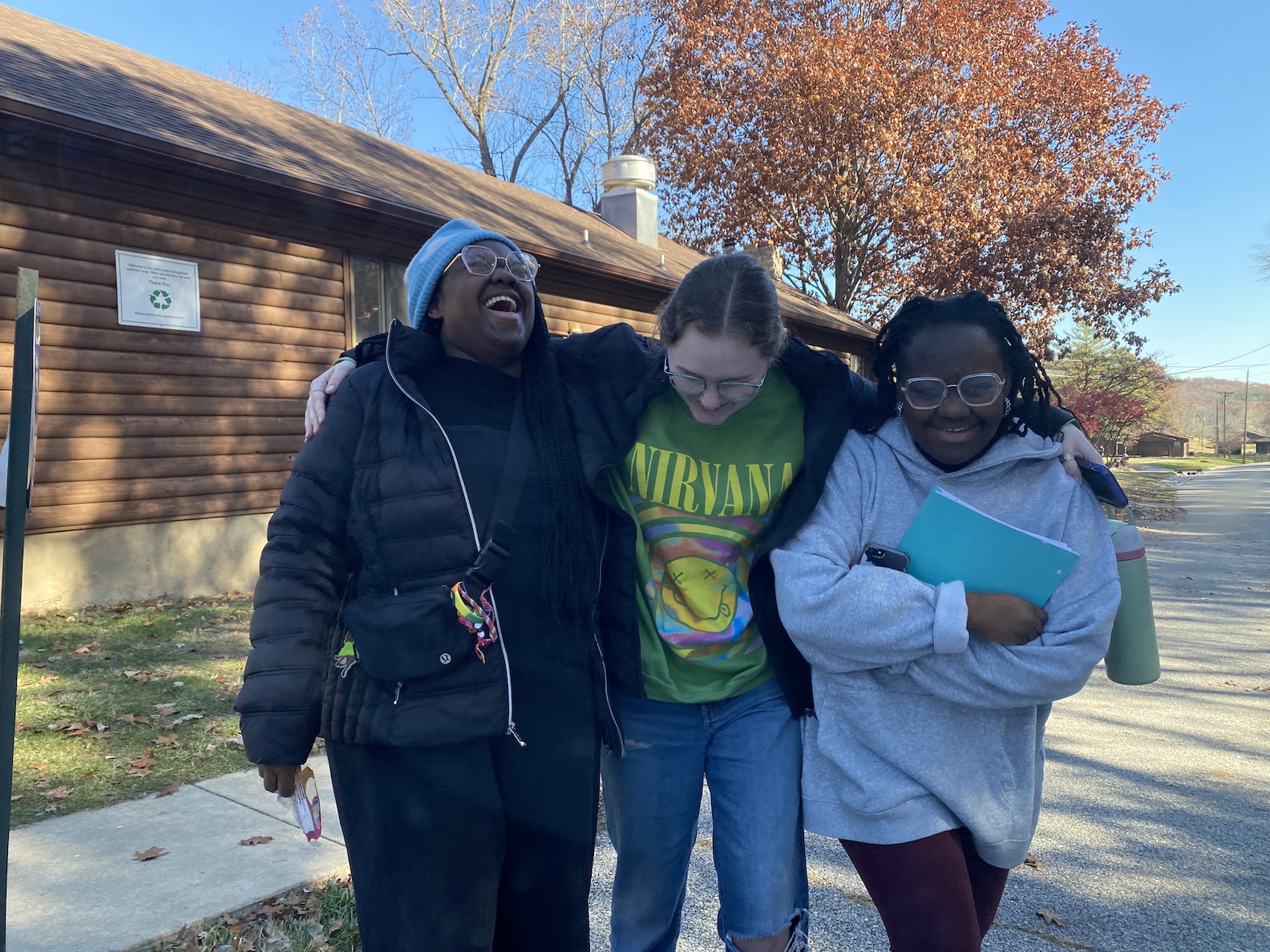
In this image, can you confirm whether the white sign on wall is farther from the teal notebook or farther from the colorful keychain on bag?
the teal notebook

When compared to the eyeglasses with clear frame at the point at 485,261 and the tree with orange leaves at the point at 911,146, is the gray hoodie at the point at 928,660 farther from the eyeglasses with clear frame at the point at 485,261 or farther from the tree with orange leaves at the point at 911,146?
the tree with orange leaves at the point at 911,146

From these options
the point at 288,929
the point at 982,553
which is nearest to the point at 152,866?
the point at 288,929

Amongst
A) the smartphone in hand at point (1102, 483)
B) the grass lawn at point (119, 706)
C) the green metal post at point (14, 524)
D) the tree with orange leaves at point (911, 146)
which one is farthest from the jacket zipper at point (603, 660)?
the tree with orange leaves at point (911, 146)

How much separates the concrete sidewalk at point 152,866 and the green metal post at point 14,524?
53 centimetres

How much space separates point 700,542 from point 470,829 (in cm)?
81

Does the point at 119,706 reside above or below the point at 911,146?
below

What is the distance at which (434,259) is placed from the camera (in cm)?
212

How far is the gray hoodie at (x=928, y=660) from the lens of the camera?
190 cm

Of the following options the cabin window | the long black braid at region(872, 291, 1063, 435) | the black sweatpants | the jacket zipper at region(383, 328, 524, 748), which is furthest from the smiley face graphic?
the cabin window

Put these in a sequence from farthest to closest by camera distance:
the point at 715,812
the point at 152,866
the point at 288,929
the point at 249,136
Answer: the point at 249,136 → the point at 152,866 → the point at 288,929 → the point at 715,812

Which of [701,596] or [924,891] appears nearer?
[924,891]

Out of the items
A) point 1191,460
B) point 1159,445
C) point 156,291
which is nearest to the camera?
point 156,291

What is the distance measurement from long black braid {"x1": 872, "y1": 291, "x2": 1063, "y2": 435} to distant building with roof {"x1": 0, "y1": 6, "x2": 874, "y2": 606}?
22.1 feet

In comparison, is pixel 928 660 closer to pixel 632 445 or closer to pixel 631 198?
pixel 632 445
